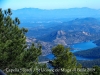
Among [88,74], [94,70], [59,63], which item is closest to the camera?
[59,63]

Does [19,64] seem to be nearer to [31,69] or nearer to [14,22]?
[31,69]

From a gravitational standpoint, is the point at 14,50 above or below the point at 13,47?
below

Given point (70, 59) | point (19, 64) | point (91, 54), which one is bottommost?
point (91, 54)

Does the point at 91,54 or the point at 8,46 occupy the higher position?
the point at 8,46

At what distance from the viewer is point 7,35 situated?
14.3 metres

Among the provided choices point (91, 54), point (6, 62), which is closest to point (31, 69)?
point (6, 62)

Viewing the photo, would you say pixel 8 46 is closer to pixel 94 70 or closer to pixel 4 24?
pixel 4 24

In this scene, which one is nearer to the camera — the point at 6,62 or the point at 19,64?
the point at 6,62

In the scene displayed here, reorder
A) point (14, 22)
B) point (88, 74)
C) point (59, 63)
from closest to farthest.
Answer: point (14, 22) → point (59, 63) → point (88, 74)

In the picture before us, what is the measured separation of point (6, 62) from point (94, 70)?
48.0 ft

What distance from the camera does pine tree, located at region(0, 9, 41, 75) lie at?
12.3 meters

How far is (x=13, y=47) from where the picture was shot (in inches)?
491

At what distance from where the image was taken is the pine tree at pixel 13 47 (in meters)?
12.3

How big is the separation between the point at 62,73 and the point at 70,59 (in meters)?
1.50
